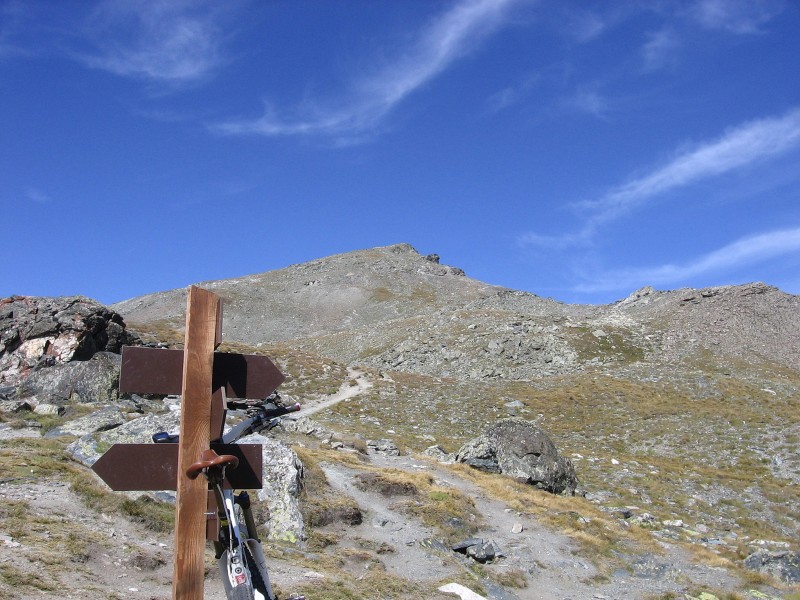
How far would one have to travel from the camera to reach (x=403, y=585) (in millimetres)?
13828

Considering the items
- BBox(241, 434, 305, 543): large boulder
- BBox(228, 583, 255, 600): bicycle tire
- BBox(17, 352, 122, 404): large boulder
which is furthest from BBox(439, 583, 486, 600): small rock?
BBox(17, 352, 122, 404): large boulder

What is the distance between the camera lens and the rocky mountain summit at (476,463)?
48.5 feet

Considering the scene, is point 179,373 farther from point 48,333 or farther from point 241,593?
point 48,333

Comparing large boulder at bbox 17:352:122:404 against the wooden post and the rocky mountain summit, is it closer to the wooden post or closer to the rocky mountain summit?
the rocky mountain summit

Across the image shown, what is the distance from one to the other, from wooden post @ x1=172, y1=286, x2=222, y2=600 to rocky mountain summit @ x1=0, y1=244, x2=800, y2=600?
22.4ft

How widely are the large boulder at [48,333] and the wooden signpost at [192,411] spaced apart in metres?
32.5

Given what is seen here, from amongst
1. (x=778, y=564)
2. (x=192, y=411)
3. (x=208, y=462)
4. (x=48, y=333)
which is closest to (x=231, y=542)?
(x=208, y=462)

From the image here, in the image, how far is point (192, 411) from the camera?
4371mm

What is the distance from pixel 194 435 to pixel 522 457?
2565 centimetres

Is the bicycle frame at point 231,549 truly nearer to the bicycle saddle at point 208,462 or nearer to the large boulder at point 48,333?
the bicycle saddle at point 208,462

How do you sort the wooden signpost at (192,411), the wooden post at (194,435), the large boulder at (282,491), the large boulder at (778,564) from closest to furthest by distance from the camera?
the wooden post at (194,435) → the wooden signpost at (192,411) → the large boulder at (282,491) → the large boulder at (778,564)

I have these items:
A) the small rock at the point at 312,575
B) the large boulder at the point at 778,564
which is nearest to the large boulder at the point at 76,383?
the small rock at the point at 312,575

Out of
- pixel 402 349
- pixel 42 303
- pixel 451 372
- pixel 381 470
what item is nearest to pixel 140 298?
pixel 402 349

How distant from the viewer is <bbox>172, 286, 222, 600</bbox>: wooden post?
4.11 m
